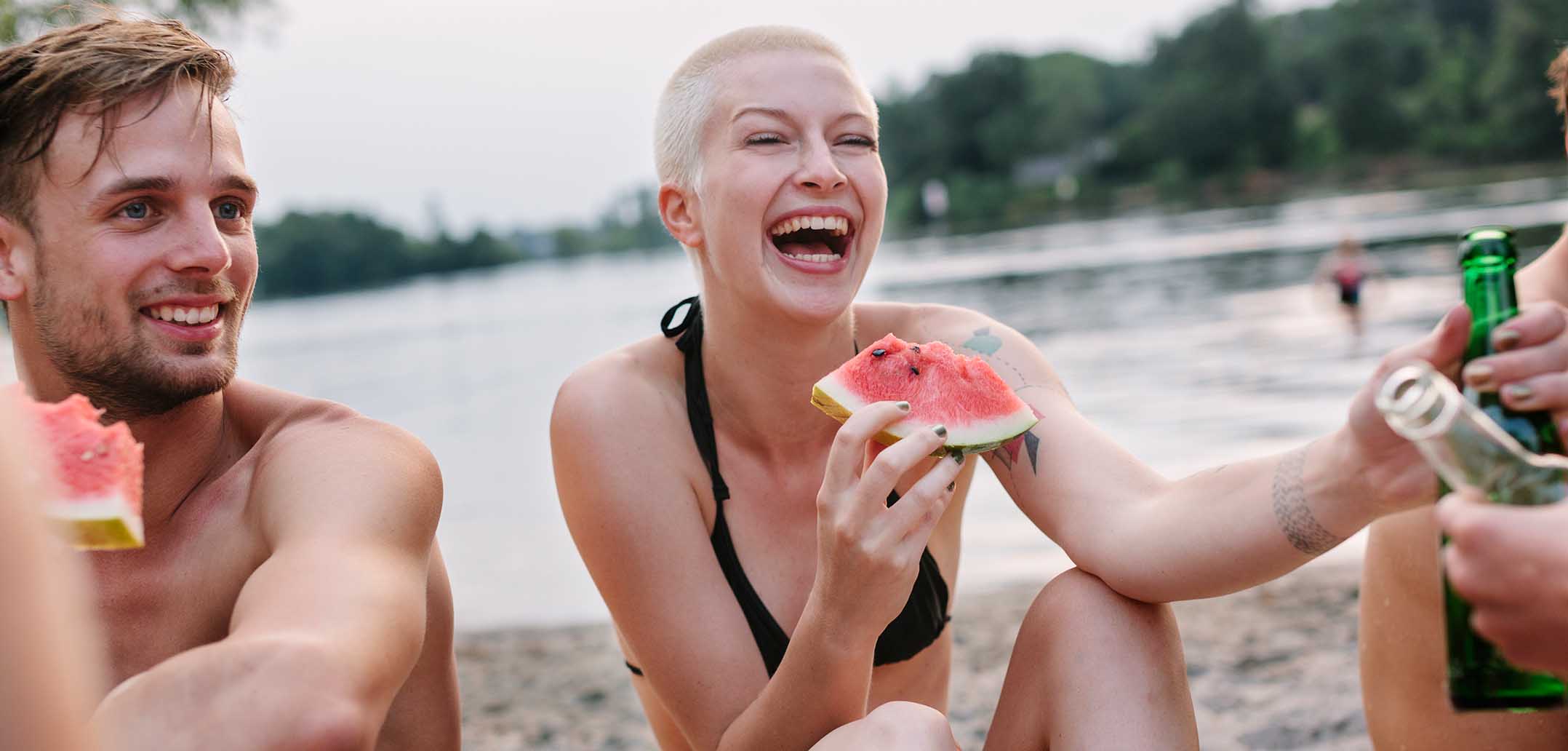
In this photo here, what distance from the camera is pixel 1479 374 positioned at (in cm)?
194

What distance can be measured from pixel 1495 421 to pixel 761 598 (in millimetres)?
1928

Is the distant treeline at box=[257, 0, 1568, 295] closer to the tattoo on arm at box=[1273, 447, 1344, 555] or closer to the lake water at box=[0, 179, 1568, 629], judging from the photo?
the lake water at box=[0, 179, 1568, 629]

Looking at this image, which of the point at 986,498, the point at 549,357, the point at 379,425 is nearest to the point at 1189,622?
the point at 986,498

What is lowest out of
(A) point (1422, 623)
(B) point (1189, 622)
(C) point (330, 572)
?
(B) point (1189, 622)

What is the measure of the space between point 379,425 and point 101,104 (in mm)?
1011

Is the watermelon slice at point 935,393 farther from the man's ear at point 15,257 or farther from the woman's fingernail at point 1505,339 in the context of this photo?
the man's ear at point 15,257

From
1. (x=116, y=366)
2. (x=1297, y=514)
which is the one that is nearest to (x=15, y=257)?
(x=116, y=366)

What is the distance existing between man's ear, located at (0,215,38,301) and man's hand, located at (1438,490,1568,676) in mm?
3058

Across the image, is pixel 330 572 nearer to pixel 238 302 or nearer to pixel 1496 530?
pixel 238 302

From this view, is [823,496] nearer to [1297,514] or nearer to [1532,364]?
[1297,514]

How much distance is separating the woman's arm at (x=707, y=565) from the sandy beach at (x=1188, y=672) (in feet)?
8.31

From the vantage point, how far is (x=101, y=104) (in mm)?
2840

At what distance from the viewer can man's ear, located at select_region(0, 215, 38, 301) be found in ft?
9.38

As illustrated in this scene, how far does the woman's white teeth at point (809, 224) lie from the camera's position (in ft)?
11.6
